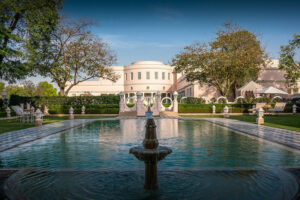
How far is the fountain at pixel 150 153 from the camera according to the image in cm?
346

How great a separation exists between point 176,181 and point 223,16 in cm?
3008

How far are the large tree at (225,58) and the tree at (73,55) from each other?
31.1ft

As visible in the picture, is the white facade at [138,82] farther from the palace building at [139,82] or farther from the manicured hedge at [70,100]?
the manicured hedge at [70,100]

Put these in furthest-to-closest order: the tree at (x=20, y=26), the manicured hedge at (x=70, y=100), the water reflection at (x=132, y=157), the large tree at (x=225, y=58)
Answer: the large tree at (x=225, y=58)
the manicured hedge at (x=70, y=100)
the tree at (x=20, y=26)
the water reflection at (x=132, y=157)

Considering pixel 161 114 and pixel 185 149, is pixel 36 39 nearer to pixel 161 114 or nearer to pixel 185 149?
pixel 161 114

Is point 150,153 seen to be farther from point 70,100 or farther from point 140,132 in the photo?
point 70,100

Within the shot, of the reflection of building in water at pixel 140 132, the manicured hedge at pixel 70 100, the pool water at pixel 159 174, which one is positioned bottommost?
the pool water at pixel 159 174

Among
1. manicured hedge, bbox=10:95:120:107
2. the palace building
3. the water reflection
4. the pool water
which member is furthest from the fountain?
the palace building

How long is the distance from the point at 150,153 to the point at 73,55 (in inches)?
1044

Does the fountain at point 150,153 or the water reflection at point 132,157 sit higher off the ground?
the fountain at point 150,153

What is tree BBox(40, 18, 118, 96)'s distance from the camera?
27.2 m

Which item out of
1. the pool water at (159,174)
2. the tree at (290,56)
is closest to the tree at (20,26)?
the pool water at (159,174)

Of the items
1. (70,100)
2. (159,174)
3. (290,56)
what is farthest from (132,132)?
(290,56)

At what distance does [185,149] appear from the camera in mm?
6418
